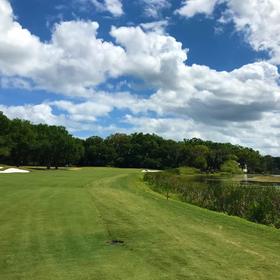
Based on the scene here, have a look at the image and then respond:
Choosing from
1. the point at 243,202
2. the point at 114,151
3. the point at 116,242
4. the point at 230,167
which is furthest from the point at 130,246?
the point at 114,151

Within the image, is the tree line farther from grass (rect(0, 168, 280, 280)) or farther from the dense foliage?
grass (rect(0, 168, 280, 280))

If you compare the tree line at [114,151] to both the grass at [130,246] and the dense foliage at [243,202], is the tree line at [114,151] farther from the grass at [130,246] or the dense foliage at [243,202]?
the grass at [130,246]

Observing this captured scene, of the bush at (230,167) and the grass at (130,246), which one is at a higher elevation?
the bush at (230,167)

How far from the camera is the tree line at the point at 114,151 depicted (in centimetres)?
10850

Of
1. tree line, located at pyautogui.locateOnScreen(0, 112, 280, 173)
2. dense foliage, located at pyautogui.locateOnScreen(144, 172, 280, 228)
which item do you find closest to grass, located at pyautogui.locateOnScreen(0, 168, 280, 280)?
dense foliage, located at pyautogui.locateOnScreen(144, 172, 280, 228)

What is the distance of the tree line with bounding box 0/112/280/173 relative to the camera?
108500 millimetres

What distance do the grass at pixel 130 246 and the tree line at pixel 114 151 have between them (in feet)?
291

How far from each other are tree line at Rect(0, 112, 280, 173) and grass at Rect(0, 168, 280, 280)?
8878 centimetres

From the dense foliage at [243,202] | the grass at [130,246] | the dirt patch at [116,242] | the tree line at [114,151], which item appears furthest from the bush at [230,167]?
the dirt patch at [116,242]

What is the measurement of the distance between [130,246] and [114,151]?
13901 cm

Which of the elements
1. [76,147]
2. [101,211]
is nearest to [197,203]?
[101,211]

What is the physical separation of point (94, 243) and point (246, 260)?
12.1 feet

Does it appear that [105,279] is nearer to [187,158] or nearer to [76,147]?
[76,147]

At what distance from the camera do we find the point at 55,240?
1138cm
